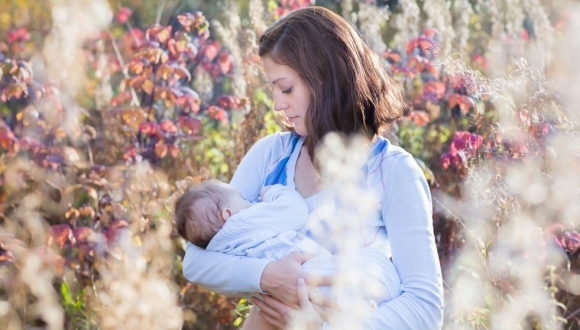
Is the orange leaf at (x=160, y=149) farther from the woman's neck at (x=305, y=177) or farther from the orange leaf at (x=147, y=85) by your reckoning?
the woman's neck at (x=305, y=177)

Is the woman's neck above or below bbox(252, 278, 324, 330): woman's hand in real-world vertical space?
above

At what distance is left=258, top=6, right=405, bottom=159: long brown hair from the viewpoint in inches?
94.3

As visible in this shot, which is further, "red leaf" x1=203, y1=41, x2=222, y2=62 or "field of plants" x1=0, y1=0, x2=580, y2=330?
"red leaf" x1=203, y1=41, x2=222, y2=62

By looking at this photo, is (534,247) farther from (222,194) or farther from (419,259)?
(222,194)

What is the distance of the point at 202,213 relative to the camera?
96.8 inches

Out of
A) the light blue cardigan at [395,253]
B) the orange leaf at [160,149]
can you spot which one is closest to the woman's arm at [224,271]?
the light blue cardigan at [395,253]

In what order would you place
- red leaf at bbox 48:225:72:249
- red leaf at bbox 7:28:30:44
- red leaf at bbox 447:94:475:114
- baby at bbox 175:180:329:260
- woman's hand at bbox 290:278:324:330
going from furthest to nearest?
red leaf at bbox 7:28:30:44
red leaf at bbox 447:94:475:114
red leaf at bbox 48:225:72:249
baby at bbox 175:180:329:260
woman's hand at bbox 290:278:324:330

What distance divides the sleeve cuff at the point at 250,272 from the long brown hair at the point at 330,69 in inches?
14.9

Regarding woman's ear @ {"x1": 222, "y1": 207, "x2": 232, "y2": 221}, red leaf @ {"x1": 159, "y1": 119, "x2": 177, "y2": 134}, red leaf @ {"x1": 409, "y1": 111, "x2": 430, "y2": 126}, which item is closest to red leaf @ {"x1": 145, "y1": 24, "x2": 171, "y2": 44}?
red leaf @ {"x1": 159, "y1": 119, "x2": 177, "y2": 134}

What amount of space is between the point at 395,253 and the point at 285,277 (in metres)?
0.29

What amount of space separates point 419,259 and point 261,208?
0.47 meters

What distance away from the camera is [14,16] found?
5816mm

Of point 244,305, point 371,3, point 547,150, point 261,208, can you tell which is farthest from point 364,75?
point 371,3

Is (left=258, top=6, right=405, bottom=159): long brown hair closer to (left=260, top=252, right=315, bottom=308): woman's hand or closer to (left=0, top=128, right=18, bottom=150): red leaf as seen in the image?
(left=260, top=252, right=315, bottom=308): woman's hand
